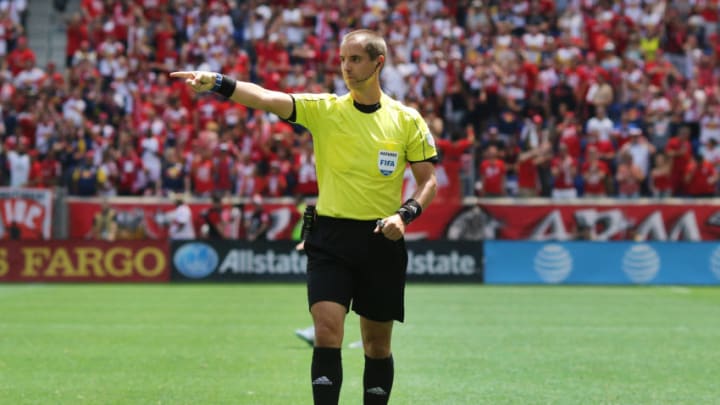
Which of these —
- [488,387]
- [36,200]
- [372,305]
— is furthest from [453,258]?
[372,305]

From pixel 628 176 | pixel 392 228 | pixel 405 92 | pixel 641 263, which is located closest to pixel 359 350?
pixel 392 228

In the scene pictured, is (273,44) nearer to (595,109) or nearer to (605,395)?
(595,109)

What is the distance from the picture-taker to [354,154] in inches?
282

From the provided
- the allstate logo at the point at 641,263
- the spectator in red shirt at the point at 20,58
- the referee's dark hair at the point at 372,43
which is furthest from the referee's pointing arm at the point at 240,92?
the spectator in red shirt at the point at 20,58

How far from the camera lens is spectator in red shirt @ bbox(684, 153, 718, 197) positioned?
87.2ft

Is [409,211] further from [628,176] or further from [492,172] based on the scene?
[628,176]

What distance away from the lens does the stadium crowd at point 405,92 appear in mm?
26812

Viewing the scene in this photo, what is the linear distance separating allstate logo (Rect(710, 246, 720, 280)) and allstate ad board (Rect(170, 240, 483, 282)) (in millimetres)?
4875

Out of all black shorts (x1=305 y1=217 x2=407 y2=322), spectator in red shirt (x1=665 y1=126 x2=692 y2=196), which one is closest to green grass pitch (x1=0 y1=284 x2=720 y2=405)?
black shorts (x1=305 y1=217 x2=407 y2=322)

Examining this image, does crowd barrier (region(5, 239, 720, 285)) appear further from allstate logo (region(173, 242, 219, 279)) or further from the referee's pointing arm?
the referee's pointing arm

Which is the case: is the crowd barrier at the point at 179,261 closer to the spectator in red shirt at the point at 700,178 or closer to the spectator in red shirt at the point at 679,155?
the spectator in red shirt at the point at 679,155

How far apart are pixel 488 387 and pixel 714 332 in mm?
6373

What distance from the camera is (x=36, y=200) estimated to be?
1054 inches

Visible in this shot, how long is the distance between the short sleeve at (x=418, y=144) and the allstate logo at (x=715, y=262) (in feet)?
64.3
